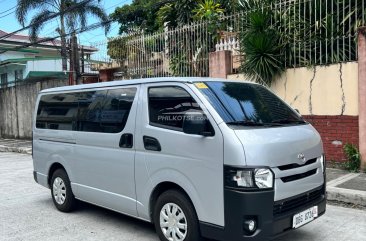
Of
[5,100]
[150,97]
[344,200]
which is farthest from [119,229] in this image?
[5,100]


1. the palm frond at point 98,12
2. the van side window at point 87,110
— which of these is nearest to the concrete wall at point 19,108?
the palm frond at point 98,12

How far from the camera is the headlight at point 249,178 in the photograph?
3.72m

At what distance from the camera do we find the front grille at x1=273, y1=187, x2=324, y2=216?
152 inches

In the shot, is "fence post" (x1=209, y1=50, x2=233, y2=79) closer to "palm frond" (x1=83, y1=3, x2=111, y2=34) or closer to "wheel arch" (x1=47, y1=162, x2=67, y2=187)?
"wheel arch" (x1=47, y1=162, x2=67, y2=187)

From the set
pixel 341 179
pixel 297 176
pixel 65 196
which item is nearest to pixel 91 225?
pixel 65 196

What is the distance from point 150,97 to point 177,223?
4.81 ft

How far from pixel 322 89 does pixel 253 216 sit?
5418 millimetres

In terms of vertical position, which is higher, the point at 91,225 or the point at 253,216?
the point at 253,216

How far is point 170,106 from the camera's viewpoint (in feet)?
15.0

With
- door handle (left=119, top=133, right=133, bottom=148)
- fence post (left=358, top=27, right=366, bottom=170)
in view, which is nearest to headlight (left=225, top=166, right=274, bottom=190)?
door handle (left=119, top=133, right=133, bottom=148)

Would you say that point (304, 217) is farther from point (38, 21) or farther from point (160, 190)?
point (38, 21)

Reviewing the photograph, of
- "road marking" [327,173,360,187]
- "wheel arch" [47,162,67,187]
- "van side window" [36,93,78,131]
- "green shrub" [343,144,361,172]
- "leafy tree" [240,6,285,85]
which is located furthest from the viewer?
"leafy tree" [240,6,285,85]

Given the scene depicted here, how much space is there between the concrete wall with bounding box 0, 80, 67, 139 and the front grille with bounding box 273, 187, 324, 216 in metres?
13.8

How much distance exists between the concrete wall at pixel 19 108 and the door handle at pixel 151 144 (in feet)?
41.9
